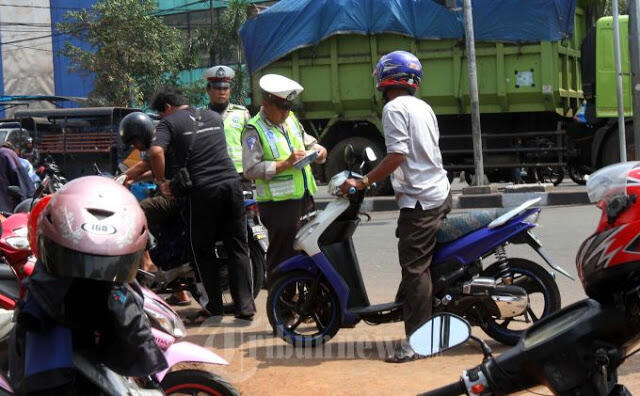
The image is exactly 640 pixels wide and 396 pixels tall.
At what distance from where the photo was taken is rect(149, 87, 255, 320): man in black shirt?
5.93 metres

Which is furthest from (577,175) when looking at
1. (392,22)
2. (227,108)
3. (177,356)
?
(177,356)

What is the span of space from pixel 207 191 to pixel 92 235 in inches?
136

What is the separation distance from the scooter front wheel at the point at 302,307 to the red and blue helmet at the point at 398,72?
1191 mm

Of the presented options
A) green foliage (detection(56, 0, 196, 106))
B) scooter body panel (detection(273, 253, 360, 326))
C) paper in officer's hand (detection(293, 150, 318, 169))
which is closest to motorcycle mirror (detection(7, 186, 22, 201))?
paper in officer's hand (detection(293, 150, 318, 169))

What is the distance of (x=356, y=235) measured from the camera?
35.6 feet

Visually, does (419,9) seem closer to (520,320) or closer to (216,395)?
(520,320)

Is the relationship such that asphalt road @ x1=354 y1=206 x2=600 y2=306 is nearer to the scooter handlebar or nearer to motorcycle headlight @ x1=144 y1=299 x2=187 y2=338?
motorcycle headlight @ x1=144 y1=299 x2=187 y2=338

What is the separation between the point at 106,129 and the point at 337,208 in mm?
11886

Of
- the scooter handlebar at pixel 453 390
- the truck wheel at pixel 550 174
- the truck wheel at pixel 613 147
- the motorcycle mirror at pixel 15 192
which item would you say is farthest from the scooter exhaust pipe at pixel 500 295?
the truck wheel at pixel 550 174

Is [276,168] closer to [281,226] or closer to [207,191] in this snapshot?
[281,226]

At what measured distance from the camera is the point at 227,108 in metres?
7.39

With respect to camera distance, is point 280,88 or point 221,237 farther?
point 221,237

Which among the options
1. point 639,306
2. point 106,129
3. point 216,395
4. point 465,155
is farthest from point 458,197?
point 639,306

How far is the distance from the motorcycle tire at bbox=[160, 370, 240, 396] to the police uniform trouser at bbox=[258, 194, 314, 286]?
8.13 ft
